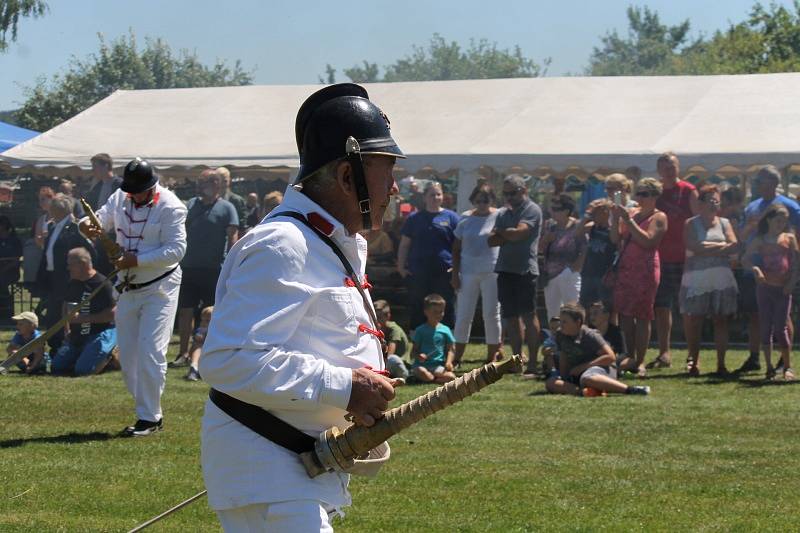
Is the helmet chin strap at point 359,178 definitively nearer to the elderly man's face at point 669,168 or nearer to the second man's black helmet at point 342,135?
the second man's black helmet at point 342,135

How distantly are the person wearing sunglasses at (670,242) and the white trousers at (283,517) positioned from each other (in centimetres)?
1161

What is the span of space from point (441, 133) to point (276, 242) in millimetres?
16304

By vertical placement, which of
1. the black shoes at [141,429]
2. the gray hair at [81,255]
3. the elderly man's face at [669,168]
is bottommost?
the black shoes at [141,429]

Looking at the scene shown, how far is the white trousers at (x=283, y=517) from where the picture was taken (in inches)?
→ 142

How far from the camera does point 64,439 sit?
34.2 feet

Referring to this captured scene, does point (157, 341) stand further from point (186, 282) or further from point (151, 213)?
point (186, 282)

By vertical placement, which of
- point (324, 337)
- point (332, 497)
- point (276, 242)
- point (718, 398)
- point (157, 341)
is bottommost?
point (718, 398)

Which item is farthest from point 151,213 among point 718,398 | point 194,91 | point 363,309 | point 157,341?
point 194,91

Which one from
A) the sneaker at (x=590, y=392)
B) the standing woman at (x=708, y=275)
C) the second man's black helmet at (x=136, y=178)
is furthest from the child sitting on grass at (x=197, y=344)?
the standing woman at (x=708, y=275)

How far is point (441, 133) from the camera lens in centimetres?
1980

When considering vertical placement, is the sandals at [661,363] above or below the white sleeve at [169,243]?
below

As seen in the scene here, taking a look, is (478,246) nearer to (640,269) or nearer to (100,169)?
(640,269)

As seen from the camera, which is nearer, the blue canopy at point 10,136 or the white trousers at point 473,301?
the white trousers at point 473,301

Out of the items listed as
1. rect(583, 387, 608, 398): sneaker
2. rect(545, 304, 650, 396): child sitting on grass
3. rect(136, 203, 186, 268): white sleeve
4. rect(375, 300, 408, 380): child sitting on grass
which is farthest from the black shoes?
rect(583, 387, 608, 398): sneaker
